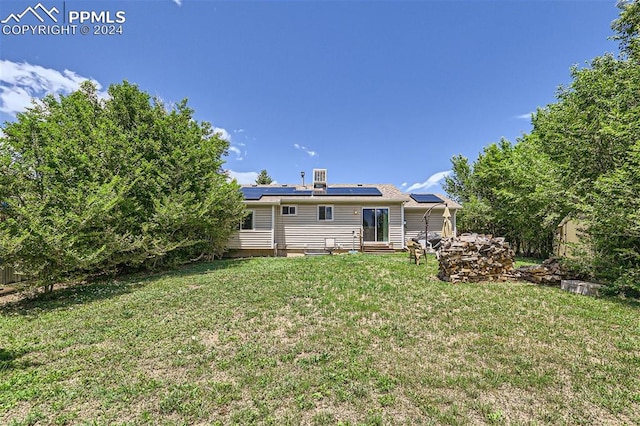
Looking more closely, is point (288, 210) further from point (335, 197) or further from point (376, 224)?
point (376, 224)

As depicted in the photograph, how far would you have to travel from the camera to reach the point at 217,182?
10.9 m

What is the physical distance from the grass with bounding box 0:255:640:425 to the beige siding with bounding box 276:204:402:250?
8.30 metres

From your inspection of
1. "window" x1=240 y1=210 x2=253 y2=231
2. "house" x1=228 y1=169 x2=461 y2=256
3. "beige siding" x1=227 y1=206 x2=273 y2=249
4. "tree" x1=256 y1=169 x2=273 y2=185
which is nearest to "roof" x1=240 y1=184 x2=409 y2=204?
"house" x1=228 y1=169 x2=461 y2=256

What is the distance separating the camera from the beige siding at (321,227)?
1465 centimetres

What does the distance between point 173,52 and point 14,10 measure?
431 cm

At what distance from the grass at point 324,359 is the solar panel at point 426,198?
32.7 feet

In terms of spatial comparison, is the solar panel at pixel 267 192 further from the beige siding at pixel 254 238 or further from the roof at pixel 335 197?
the beige siding at pixel 254 238

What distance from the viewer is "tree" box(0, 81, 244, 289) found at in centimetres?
614

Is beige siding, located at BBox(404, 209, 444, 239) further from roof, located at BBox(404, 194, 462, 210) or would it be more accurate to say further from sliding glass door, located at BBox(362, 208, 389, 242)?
sliding glass door, located at BBox(362, 208, 389, 242)

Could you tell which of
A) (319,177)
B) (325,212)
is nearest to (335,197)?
(325,212)

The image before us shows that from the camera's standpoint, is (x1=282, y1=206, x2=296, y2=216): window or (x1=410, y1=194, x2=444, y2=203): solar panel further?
(x1=410, y1=194, x2=444, y2=203): solar panel

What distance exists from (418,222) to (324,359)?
13352 millimetres

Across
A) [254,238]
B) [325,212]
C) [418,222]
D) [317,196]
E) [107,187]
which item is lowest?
[254,238]

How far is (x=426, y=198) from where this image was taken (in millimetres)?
16500
